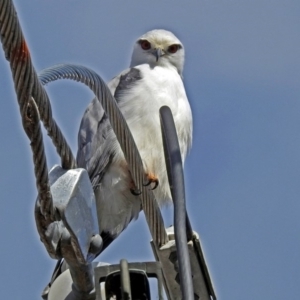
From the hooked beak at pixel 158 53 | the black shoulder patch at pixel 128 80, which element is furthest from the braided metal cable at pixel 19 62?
the hooked beak at pixel 158 53

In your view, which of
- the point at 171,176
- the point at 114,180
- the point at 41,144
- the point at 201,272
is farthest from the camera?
the point at 114,180

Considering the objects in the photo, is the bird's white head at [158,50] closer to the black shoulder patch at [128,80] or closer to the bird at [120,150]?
the black shoulder patch at [128,80]

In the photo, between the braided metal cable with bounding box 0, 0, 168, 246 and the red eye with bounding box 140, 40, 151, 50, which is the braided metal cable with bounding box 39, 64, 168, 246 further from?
the red eye with bounding box 140, 40, 151, 50

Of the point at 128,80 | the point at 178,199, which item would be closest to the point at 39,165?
the point at 178,199

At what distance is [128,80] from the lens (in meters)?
7.43

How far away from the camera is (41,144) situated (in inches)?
124

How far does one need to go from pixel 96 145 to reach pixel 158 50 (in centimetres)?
158

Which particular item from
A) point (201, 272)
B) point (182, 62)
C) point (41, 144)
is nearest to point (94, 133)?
point (182, 62)

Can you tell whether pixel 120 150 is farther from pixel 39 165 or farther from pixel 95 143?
pixel 39 165

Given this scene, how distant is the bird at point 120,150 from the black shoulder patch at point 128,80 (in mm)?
11

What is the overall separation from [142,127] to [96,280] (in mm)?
3845

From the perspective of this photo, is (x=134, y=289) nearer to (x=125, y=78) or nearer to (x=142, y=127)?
(x=142, y=127)

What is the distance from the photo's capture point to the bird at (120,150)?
22.5ft

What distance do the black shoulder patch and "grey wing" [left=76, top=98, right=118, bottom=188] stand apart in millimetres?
300
